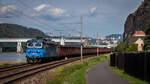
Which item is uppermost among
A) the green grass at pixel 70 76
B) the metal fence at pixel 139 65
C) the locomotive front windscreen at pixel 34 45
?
the locomotive front windscreen at pixel 34 45

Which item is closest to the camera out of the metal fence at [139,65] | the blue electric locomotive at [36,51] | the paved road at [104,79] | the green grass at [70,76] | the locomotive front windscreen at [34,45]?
the metal fence at [139,65]

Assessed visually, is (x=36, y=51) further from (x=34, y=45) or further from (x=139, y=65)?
(x=139, y=65)

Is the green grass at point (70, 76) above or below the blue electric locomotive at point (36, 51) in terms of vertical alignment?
below

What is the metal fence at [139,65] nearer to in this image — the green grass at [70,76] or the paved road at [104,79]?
the paved road at [104,79]

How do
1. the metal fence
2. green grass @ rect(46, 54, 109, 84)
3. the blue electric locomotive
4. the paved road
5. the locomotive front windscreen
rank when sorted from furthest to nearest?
the locomotive front windscreen, the blue electric locomotive, green grass @ rect(46, 54, 109, 84), the paved road, the metal fence

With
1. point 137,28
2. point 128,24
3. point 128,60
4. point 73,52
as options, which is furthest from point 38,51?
point 128,24

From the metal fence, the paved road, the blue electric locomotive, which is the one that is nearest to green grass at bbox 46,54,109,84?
the paved road

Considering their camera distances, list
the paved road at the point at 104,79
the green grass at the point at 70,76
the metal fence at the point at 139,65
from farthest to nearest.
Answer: the green grass at the point at 70,76, the paved road at the point at 104,79, the metal fence at the point at 139,65

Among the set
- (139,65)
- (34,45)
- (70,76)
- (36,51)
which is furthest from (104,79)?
(34,45)

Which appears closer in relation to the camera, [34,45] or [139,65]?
[139,65]

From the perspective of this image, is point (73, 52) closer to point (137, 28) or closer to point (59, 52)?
point (59, 52)

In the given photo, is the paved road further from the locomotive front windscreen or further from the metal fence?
the locomotive front windscreen

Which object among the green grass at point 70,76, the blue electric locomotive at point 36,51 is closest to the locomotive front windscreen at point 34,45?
the blue electric locomotive at point 36,51

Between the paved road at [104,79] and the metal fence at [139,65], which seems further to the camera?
the paved road at [104,79]
